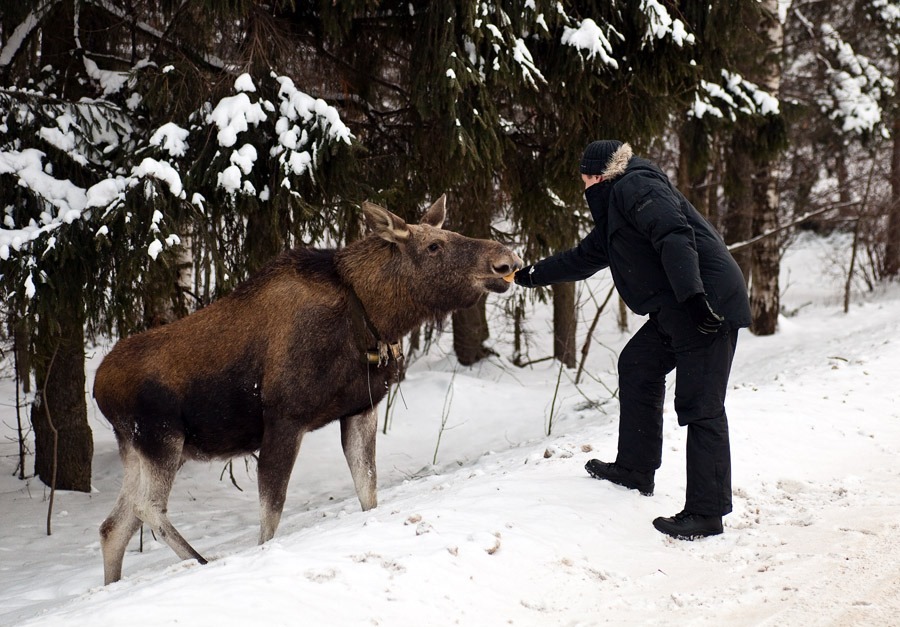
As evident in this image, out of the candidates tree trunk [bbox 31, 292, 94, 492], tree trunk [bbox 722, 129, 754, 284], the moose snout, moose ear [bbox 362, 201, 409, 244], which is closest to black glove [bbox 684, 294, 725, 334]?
the moose snout

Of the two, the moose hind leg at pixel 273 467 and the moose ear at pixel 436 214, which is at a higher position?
the moose ear at pixel 436 214

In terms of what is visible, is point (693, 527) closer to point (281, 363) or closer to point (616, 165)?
point (616, 165)

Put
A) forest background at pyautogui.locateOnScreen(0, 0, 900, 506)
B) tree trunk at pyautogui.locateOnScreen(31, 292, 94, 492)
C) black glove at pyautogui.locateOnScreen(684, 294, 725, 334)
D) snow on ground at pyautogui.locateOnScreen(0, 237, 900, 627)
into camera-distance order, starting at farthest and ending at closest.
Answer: tree trunk at pyautogui.locateOnScreen(31, 292, 94, 492) → forest background at pyautogui.locateOnScreen(0, 0, 900, 506) → black glove at pyautogui.locateOnScreen(684, 294, 725, 334) → snow on ground at pyautogui.locateOnScreen(0, 237, 900, 627)

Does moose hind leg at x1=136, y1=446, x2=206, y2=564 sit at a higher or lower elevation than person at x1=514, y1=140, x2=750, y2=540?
lower

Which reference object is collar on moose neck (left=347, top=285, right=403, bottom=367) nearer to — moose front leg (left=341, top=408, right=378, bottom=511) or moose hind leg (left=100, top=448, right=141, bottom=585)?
moose front leg (left=341, top=408, right=378, bottom=511)

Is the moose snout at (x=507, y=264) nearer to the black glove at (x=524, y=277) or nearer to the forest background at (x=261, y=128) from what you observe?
the black glove at (x=524, y=277)

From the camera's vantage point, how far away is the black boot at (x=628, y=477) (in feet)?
18.2

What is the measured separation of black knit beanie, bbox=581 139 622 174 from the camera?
5.15 metres

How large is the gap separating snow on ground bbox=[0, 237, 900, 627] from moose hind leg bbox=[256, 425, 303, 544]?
276 mm

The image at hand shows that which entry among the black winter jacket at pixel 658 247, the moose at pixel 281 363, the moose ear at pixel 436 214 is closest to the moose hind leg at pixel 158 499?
the moose at pixel 281 363

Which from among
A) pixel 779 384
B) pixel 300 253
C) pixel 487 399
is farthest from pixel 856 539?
pixel 487 399

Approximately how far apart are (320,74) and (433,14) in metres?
1.60

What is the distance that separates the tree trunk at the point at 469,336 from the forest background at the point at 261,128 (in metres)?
4.35

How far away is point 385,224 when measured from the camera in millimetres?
5684
